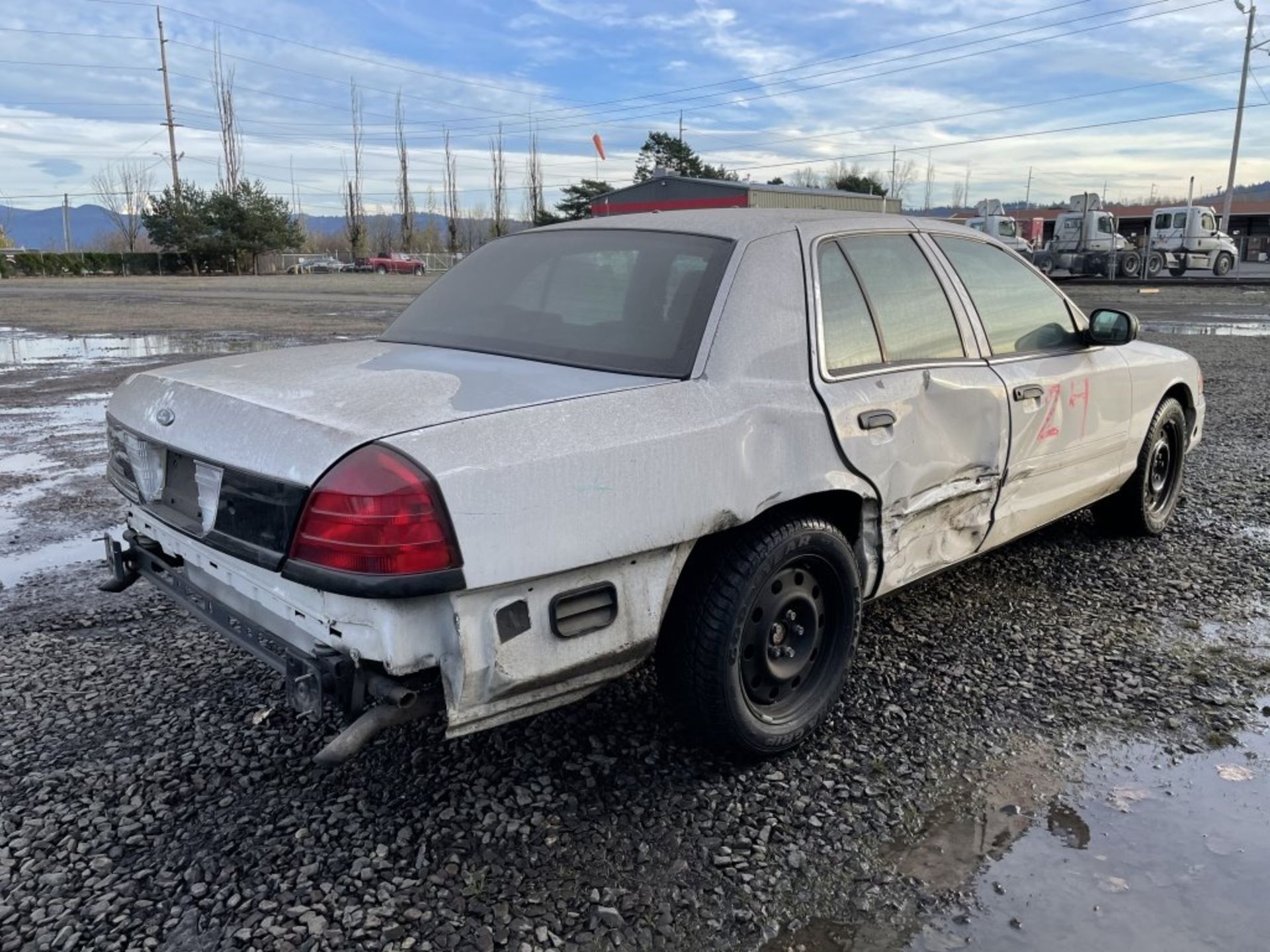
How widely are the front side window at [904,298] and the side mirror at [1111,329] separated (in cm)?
99

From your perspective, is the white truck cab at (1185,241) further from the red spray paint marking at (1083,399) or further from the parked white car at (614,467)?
the parked white car at (614,467)

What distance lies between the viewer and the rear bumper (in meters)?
2.30

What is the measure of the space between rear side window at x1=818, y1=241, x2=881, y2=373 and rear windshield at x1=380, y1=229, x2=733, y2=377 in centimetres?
38

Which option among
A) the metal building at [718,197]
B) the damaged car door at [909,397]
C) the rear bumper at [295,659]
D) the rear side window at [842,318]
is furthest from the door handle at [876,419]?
the metal building at [718,197]

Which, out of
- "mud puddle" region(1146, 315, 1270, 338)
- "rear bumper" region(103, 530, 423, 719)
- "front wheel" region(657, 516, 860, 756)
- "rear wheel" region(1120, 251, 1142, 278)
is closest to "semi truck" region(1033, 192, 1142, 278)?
"rear wheel" region(1120, 251, 1142, 278)

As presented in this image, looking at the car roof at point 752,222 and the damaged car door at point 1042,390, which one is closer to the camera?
the car roof at point 752,222

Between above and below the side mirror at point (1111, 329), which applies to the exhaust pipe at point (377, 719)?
below

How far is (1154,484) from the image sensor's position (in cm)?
518

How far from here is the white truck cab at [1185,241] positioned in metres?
33.9

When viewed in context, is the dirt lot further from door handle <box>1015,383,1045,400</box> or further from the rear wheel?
the rear wheel

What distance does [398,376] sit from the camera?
113 inches

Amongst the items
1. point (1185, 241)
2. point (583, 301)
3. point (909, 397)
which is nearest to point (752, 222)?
point (583, 301)

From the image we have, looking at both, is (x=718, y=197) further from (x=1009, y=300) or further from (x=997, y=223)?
(x=1009, y=300)

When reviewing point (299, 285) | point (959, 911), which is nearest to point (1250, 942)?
point (959, 911)
